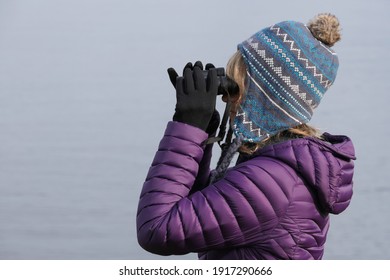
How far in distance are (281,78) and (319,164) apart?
0.67 feet

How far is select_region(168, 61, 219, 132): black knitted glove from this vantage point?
2.09 meters

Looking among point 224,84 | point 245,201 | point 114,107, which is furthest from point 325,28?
point 114,107

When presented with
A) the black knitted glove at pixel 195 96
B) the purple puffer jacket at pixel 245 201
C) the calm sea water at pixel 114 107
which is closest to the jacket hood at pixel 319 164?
the purple puffer jacket at pixel 245 201

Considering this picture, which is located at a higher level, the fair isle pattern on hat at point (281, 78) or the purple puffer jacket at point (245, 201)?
the fair isle pattern on hat at point (281, 78)

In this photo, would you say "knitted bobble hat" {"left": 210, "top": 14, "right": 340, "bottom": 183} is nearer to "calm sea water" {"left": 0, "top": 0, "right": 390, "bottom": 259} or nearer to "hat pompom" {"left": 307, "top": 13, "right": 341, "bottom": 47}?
"hat pompom" {"left": 307, "top": 13, "right": 341, "bottom": 47}

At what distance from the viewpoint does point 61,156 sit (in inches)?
244

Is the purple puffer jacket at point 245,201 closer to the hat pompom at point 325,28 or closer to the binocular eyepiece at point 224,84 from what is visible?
the binocular eyepiece at point 224,84

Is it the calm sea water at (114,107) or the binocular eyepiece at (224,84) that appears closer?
the binocular eyepiece at (224,84)

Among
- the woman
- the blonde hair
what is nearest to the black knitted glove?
the woman

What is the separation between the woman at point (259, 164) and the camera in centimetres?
206

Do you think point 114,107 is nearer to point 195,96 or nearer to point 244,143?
point 244,143

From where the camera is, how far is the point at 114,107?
278 inches

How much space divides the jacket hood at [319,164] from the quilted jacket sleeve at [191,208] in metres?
0.07

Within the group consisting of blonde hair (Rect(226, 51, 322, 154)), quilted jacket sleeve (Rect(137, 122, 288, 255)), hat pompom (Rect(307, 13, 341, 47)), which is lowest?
quilted jacket sleeve (Rect(137, 122, 288, 255))
